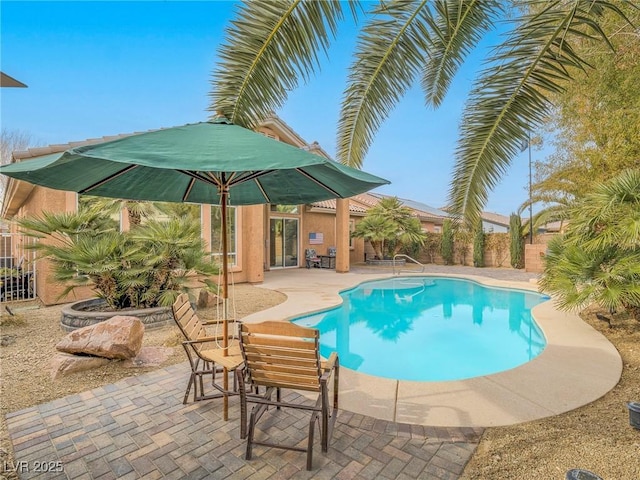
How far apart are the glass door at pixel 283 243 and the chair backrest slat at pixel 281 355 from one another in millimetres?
16347

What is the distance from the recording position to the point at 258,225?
1434cm

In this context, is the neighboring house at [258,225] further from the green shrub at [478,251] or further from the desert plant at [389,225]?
the green shrub at [478,251]

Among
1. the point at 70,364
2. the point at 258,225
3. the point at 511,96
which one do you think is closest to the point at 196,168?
the point at 511,96

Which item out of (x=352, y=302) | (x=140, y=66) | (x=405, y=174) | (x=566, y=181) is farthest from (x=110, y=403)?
(x=566, y=181)

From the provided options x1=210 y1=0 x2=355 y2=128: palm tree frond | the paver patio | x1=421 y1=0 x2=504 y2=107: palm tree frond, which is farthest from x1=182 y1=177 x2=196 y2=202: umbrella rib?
x1=421 y1=0 x2=504 y2=107: palm tree frond

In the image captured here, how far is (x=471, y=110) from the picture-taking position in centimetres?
425

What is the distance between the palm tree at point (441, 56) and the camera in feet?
12.6

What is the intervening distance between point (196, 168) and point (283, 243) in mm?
18005

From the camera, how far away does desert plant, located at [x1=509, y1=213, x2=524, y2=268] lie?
2081cm

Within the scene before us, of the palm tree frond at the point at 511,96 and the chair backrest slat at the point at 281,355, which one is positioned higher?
the palm tree frond at the point at 511,96

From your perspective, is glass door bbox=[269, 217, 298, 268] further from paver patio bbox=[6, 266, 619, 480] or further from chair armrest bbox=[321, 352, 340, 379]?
chair armrest bbox=[321, 352, 340, 379]

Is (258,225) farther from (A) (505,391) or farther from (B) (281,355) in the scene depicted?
(B) (281,355)

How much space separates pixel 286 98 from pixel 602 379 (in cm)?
623

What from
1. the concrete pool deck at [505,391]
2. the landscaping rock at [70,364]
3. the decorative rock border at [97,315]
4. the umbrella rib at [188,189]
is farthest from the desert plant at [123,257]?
the concrete pool deck at [505,391]
